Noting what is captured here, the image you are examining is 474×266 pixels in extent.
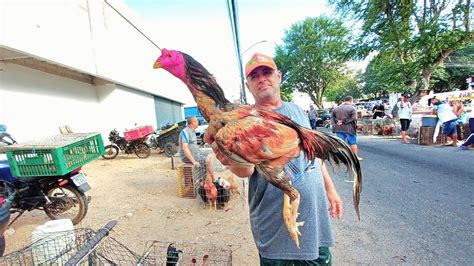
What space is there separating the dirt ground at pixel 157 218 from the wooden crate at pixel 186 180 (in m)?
0.13

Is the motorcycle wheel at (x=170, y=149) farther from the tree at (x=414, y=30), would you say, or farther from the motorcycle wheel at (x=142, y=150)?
the tree at (x=414, y=30)

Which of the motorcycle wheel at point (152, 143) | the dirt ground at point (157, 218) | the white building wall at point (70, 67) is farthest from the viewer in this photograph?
the motorcycle wheel at point (152, 143)

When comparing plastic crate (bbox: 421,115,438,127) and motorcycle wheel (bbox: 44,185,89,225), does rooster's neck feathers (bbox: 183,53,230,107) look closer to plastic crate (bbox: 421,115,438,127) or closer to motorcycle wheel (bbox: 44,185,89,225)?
motorcycle wheel (bbox: 44,185,89,225)

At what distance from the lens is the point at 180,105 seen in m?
26.6

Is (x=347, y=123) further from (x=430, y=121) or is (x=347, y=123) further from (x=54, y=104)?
(x=54, y=104)

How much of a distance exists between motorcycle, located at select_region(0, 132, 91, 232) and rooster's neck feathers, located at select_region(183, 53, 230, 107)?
10.7 feet

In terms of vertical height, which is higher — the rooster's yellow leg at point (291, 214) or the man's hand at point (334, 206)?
the rooster's yellow leg at point (291, 214)

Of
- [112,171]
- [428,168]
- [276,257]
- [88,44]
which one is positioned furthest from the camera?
[88,44]

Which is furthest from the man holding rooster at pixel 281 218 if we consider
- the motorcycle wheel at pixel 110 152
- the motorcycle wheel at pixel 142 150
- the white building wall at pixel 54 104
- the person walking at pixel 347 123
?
the motorcycle wheel at pixel 110 152

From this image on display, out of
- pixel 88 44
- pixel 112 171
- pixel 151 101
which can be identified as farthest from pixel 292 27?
pixel 112 171

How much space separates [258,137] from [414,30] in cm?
Answer: 1650

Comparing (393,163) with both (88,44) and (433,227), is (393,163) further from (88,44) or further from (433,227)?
(88,44)

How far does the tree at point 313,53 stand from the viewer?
28.9 metres

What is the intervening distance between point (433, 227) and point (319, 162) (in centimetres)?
262
